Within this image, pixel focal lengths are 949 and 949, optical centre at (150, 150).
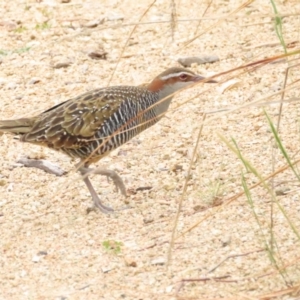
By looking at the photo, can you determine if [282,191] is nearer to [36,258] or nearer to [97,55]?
[36,258]

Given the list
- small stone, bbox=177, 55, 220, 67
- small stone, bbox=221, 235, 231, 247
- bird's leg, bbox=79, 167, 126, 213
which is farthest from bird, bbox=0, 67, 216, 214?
small stone, bbox=177, 55, 220, 67

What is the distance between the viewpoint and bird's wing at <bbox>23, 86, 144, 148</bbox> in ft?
22.5

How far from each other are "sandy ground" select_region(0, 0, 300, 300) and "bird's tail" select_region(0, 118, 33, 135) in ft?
1.68

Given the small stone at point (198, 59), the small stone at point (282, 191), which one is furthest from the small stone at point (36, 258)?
the small stone at point (198, 59)

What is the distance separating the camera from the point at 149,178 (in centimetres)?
733

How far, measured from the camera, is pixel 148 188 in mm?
7156

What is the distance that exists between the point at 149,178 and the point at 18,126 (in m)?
1.09

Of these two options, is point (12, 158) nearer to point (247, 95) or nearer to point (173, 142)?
point (173, 142)

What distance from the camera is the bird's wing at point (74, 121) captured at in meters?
6.85

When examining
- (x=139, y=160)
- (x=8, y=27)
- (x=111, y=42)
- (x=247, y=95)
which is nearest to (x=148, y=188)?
(x=139, y=160)

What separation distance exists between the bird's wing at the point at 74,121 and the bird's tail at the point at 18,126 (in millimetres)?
54

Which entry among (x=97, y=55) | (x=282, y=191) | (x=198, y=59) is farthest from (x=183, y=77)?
(x=97, y=55)

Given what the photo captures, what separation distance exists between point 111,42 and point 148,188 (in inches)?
122

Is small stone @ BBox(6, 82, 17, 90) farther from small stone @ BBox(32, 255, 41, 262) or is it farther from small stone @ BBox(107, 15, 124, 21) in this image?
small stone @ BBox(32, 255, 41, 262)
